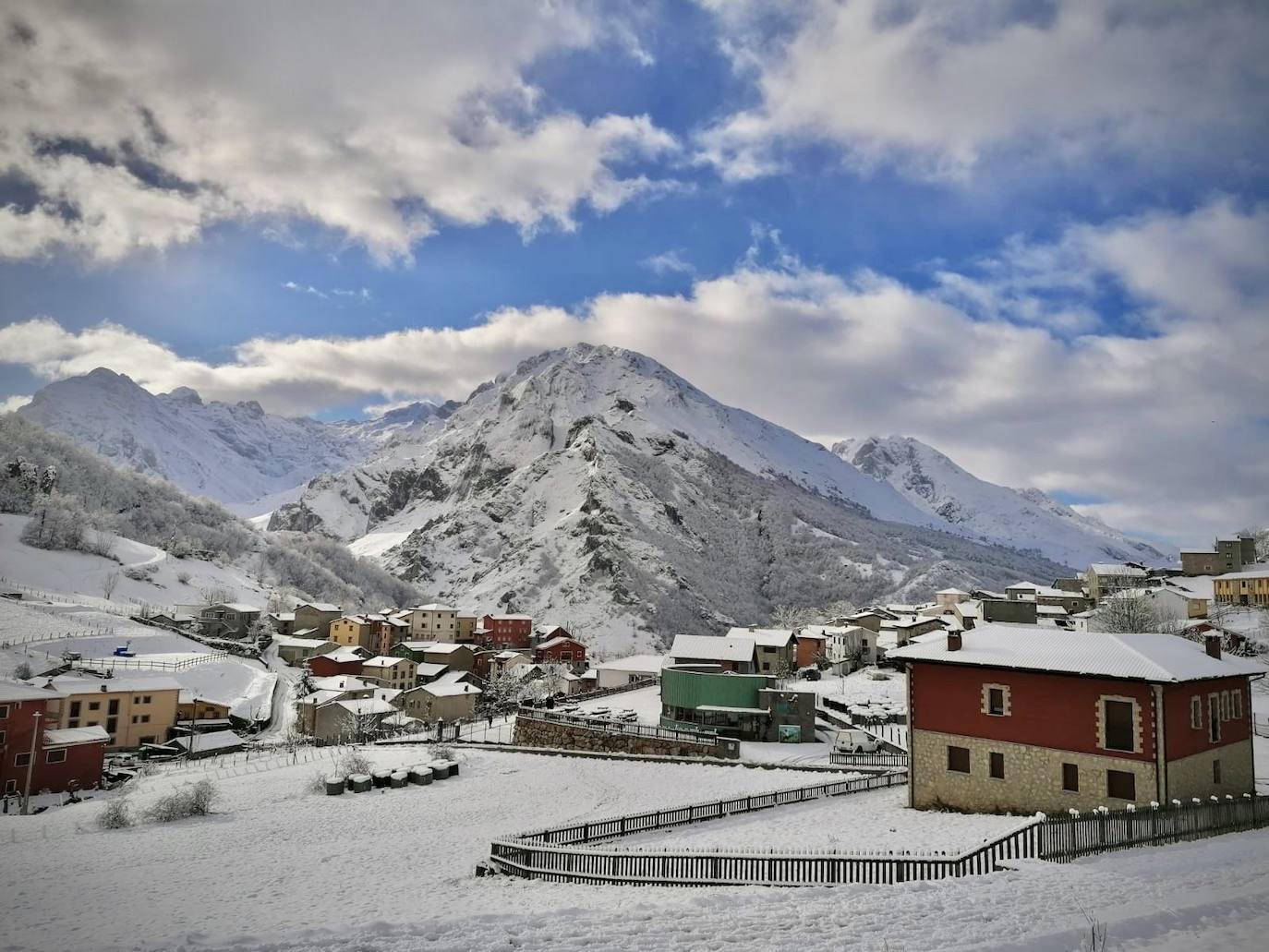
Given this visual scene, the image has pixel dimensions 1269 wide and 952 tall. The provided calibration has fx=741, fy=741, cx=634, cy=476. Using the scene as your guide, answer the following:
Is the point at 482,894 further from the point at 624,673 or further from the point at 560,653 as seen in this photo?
the point at 560,653

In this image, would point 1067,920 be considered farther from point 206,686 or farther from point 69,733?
point 206,686

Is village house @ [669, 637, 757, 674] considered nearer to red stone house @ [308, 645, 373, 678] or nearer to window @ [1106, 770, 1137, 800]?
window @ [1106, 770, 1137, 800]

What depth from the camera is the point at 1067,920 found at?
13547 millimetres

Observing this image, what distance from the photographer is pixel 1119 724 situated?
28.3 metres

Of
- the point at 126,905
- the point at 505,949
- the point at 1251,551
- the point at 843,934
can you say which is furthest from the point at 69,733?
the point at 1251,551

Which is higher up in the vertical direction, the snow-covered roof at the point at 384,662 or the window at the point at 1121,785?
the window at the point at 1121,785

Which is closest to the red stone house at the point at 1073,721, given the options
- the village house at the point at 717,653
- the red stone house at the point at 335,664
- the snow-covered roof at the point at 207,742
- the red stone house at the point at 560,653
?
the village house at the point at 717,653

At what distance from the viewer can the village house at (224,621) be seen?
4579 inches

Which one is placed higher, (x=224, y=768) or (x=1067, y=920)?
(x=1067, y=920)

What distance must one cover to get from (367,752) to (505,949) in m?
48.2

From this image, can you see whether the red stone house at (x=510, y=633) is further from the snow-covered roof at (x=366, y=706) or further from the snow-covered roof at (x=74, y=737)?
the snow-covered roof at (x=74, y=737)

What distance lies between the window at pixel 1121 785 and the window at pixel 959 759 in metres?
5.08

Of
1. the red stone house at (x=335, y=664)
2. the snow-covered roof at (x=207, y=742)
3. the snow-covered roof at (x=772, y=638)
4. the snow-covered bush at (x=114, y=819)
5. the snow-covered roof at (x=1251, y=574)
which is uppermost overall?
the snow-covered roof at (x=1251, y=574)

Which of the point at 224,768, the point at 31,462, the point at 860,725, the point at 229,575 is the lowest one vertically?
the point at 224,768
